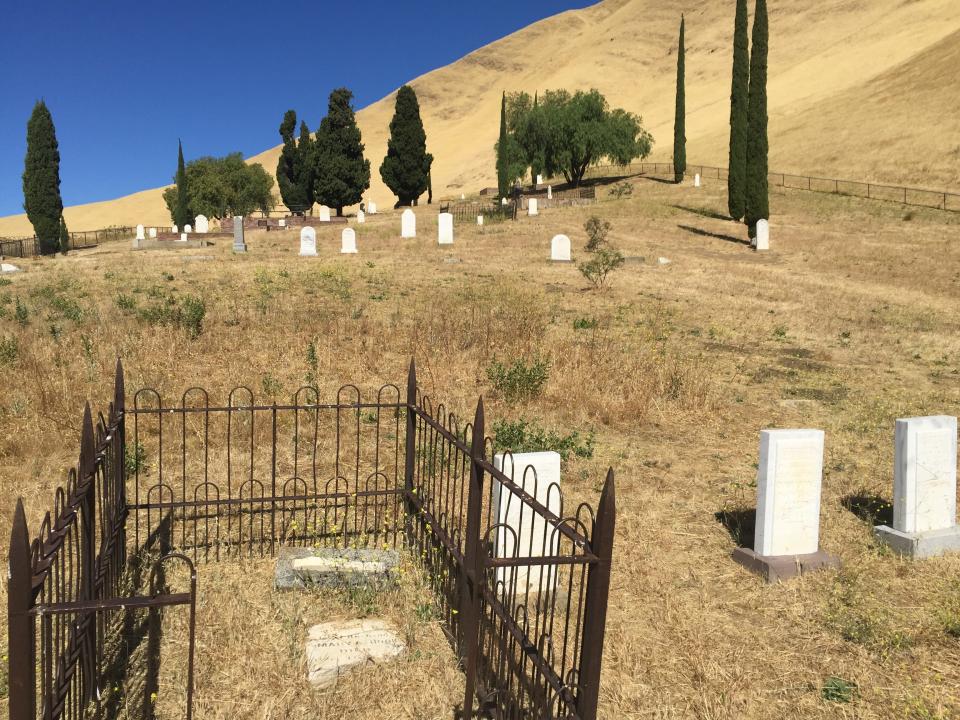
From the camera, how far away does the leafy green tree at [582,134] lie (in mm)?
47531

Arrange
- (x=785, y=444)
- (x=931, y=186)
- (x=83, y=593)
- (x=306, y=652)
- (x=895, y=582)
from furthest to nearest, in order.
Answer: (x=931, y=186) → (x=785, y=444) → (x=895, y=582) → (x=306, y=652) → (x=83, y=593)

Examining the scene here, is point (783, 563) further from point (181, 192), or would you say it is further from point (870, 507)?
point (181, 192)

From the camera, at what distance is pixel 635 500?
670 centimetres

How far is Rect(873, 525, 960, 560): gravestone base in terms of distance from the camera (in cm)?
580

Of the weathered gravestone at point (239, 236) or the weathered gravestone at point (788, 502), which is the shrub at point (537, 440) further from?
the weathered gravestone at point (239, 236)

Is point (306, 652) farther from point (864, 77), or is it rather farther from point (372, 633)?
point (864, 77)

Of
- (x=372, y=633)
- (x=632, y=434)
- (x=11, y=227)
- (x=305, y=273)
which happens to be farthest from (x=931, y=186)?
(x=11, y=227)

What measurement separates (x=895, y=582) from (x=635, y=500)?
2223mm

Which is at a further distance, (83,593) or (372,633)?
(372,633)

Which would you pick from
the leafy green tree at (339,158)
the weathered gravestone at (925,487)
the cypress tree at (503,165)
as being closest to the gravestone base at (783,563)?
the weathered gravestone at (925,487)

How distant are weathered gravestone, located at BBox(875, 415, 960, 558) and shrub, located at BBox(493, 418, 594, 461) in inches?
118

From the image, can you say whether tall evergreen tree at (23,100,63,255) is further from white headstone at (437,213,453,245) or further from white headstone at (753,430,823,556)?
white headstone at (753,430,823,556)

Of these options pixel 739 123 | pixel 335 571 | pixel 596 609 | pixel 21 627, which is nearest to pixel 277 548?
pixel 335 571

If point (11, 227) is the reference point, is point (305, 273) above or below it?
below
